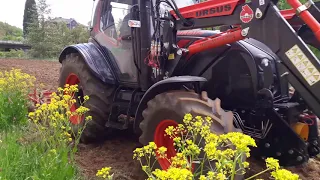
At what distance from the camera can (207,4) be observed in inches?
144

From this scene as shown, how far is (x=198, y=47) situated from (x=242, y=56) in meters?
0.47

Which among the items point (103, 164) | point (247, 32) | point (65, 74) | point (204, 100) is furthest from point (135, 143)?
point (247, 32)

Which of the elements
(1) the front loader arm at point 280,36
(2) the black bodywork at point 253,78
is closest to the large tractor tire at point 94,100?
(2) the black bodywork at point 253,78

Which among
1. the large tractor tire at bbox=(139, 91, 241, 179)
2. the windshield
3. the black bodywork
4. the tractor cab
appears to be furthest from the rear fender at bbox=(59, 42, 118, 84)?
the large tractor tire at bbox=(139, 91, 241, 179)

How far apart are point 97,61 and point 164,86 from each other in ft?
5.40

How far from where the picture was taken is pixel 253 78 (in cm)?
352

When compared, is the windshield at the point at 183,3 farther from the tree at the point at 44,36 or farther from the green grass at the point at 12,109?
the tree at the point at 44,36

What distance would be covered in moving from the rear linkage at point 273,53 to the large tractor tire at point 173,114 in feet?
1.80

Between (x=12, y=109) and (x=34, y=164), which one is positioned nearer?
(x=34, y=164)

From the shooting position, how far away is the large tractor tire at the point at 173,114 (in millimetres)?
3031

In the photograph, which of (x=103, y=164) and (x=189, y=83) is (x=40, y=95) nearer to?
(x=103, y=164)

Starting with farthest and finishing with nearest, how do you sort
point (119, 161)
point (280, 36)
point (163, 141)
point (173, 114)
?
point (119, 161)
point (163, 141)
point (173, 114)
point (280, 36)

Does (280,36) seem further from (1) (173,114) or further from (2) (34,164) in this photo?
(2) (34,164)

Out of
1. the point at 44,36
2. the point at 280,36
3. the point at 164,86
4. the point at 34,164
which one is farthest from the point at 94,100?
the point at 44,36
